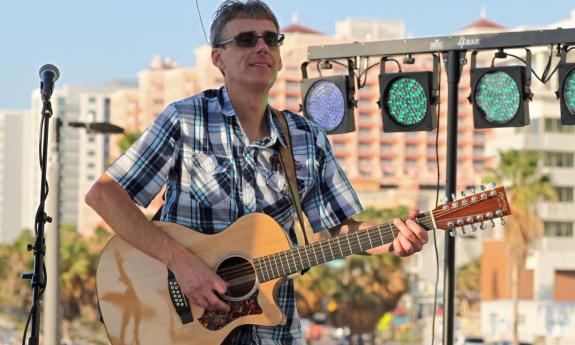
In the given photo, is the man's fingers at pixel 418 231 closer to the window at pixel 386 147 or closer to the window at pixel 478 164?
the window at pixel 386 147

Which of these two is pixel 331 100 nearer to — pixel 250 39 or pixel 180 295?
pixel 250 39

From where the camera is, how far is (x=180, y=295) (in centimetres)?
442

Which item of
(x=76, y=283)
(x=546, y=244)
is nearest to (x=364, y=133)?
(x=546, y=244)

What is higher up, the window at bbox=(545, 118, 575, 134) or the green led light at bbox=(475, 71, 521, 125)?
the window at bbox=(545, 118, 575, 134)

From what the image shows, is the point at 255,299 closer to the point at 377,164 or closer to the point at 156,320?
the point at 156,320

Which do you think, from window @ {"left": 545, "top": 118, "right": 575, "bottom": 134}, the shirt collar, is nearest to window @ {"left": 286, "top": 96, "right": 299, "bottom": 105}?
window @ {"left": 545, "top": 118, "right": 575, "bottom": 134}

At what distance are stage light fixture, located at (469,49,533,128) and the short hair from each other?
8.73ft

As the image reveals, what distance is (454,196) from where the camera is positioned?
4.39m

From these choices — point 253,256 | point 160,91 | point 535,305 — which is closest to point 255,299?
point 253,256

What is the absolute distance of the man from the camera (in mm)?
4340

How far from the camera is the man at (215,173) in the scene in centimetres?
434

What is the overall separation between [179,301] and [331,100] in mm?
3295

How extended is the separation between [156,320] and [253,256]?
0.42 m

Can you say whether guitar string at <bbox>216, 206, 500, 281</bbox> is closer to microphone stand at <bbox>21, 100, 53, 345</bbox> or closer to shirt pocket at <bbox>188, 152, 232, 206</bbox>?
shirt pocket at <bbox>188, 152, 232, 206</bbox>
